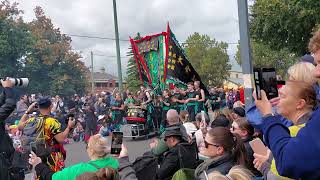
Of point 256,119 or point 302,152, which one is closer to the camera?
point 302,152

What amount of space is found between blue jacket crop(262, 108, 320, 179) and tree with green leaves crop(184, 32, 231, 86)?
3174 inches

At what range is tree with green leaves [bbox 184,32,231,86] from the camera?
279ft

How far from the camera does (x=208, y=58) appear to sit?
8531 cm

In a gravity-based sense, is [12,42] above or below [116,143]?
above

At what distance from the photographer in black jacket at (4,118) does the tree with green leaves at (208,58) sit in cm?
7707

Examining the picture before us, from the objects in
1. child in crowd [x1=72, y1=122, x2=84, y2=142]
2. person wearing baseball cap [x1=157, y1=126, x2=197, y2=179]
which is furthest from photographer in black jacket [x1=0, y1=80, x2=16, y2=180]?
child in crowd [x1=72, y1=122, x2=84, y2=142]

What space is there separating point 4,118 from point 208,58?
8057 centimetres

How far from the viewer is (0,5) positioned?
41781mm

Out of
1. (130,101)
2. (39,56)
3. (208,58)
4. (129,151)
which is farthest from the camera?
(208,58)

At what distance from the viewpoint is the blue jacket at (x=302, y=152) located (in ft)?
6.20

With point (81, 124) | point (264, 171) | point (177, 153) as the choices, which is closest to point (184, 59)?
point (81, 124)

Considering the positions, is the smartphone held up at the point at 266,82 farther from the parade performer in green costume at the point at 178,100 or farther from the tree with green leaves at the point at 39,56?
the tree with green leaves at the point at 39,56

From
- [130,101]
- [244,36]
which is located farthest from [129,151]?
[244,36]

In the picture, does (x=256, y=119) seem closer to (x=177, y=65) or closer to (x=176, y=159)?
(x=176, y=159)
